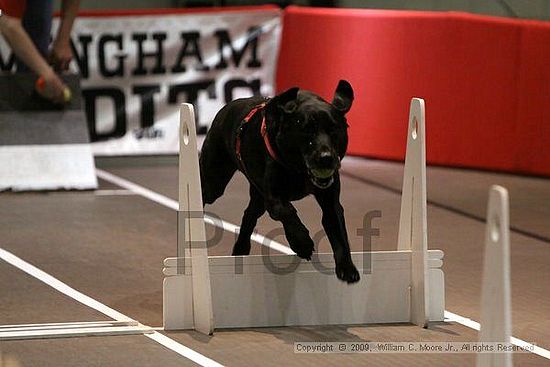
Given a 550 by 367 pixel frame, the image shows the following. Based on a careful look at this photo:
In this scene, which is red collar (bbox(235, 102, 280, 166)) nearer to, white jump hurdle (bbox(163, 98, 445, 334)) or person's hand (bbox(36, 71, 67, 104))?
white jump hurdle (bbox(163, 98, 445, 334))

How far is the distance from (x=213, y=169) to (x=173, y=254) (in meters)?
1.42

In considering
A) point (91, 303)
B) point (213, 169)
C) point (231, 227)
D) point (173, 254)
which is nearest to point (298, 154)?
point (213, 169)

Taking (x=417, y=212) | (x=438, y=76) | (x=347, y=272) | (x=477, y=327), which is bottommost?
(x=477, y=327)

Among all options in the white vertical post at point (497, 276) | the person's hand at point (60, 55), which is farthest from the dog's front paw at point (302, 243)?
the person's hand at point (60, 55)

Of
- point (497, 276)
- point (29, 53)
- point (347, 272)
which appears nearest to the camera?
point (497, 276)

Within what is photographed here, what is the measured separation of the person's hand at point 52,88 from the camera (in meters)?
9.91

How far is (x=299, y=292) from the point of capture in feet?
19.4

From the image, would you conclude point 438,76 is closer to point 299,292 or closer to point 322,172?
point 299,292

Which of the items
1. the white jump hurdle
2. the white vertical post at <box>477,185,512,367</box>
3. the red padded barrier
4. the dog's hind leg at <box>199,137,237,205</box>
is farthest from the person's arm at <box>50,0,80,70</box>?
the white vertical post at <box>477,185,512,367</box>

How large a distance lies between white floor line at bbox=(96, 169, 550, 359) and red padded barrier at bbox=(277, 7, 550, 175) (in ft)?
7.05

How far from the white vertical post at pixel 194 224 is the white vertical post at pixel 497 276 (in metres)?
1.74

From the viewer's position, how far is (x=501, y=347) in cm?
423

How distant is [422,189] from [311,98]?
679mm

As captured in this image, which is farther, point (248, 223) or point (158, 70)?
point (158, 70)
